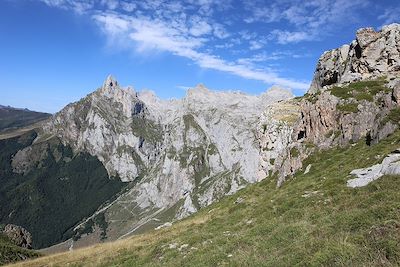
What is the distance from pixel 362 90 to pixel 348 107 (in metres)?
5.40

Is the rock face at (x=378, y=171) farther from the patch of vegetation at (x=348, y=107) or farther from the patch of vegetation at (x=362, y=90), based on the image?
the patch of vegetation at (x=362, y=90)

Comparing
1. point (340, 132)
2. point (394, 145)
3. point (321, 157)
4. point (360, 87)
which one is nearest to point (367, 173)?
Result: point (394, 145)

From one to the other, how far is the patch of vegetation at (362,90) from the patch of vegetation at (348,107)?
1317 millimetres

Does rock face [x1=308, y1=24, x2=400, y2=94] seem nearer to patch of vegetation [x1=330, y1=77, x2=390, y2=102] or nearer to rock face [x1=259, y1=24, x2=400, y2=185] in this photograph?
rock face [x1=259, y1=24, x2=400, y2=185]

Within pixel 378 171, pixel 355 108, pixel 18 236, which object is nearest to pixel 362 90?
pixel 355 108

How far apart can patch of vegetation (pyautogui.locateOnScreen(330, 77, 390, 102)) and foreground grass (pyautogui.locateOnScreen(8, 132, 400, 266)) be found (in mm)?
10049

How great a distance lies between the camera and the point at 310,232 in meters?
19.0

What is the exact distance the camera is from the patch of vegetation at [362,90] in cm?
4619

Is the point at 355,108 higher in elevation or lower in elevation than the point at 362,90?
lower

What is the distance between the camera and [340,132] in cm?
4447

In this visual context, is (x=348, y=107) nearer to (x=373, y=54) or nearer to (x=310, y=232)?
(x=373, y=54)

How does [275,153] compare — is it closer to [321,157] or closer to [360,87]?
[360,87]

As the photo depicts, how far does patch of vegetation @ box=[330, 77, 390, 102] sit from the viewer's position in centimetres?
4619

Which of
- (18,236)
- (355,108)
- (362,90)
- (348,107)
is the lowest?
(18,236)
